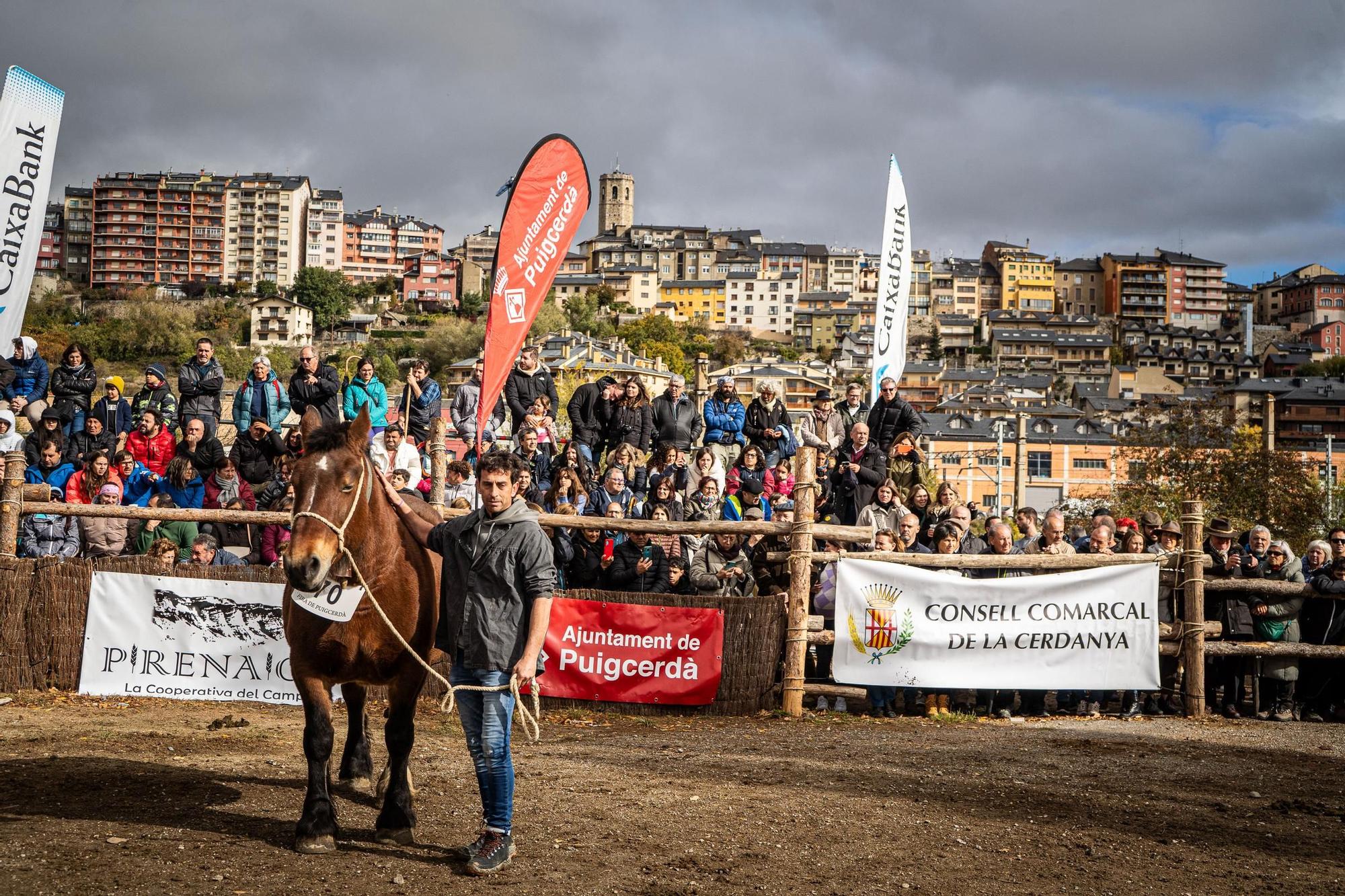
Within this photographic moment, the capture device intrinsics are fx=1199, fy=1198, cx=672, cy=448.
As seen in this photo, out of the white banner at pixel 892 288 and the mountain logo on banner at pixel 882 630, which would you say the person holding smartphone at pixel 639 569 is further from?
the white banner at pixel 892 288

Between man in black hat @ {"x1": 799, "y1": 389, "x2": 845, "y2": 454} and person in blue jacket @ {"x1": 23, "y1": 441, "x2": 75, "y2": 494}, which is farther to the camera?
man in black hat @ {"x1": 799, "y1": 389, "x2": 845, "y2": 454}

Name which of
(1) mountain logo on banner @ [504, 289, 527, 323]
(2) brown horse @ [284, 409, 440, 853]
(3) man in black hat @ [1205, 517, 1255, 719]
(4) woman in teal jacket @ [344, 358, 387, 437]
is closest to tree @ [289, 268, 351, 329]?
(4) woman in teal jacket @ [344, 358, 387, 437]

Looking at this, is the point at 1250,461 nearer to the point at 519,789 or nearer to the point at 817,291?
the point at 519,789

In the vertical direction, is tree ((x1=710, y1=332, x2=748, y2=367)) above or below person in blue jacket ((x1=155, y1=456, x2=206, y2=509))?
above

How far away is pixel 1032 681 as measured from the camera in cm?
1184

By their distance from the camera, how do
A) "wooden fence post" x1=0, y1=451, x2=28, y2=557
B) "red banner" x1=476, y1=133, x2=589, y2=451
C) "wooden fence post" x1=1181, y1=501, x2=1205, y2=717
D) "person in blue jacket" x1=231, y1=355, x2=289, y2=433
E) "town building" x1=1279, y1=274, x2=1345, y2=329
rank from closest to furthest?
"red banner" x1=476, y1=133, x2=589, y2=451 → "wooden fence post" x1=0, y1=451, x2=28, y2=557 → "wooden fence post" x1=1181, y1=501, x2=1205, y2=717 → "person in blue jacket" x1=231, y1=355, x2=289, y2=433 → "town building" x1=1279, y1=274, x2=1345, y2=329

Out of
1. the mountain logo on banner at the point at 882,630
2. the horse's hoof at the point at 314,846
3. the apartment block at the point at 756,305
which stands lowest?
the horse's hoof at the point at 314,846

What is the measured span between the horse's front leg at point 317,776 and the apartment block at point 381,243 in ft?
575

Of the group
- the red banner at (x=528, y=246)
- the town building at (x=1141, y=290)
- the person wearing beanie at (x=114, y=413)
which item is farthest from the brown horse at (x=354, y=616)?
the town building at (x=1141, y=290)

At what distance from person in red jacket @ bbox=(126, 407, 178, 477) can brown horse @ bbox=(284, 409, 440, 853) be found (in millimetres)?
7724

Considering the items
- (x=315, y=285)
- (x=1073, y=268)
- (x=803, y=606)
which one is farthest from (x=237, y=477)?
(x=1073, y=268)

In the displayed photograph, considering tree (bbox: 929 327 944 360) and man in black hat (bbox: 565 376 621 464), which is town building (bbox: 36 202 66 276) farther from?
man in black hat (bbox: 565 376 621 464)

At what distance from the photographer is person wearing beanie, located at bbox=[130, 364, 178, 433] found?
14.7 m

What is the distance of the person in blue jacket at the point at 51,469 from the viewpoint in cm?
1306
